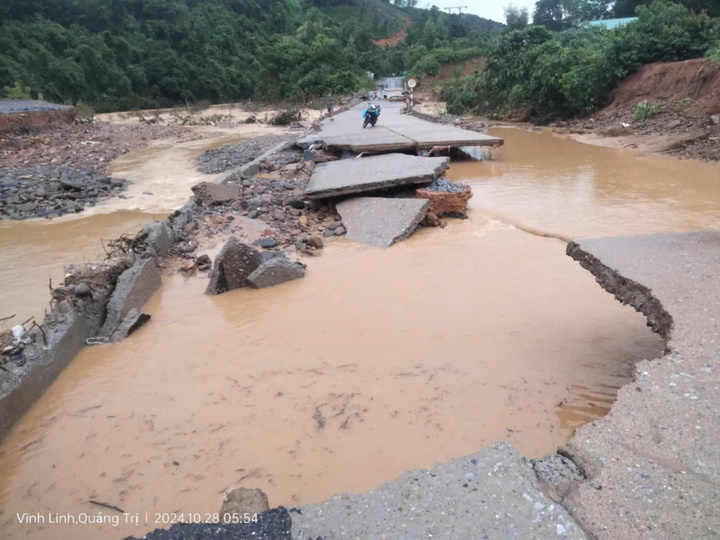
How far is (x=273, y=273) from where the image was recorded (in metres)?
5.35

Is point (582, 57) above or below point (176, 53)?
below

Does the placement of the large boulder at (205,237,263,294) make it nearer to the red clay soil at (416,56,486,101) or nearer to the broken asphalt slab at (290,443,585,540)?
the broken asphalt slab at (290,443,585,540)

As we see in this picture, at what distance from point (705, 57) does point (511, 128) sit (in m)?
6.40

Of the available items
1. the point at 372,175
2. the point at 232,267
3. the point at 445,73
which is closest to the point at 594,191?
the point at 372,175

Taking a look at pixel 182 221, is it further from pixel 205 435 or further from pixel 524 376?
pixel 524 376

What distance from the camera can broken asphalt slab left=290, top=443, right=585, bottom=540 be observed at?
1.87 m

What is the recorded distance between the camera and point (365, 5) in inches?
3086

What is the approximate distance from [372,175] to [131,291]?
4388 millimetres

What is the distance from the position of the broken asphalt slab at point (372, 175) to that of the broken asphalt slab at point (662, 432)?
462 cm

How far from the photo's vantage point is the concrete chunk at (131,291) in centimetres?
468

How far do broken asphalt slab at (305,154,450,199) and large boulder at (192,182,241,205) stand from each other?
4.75 ft

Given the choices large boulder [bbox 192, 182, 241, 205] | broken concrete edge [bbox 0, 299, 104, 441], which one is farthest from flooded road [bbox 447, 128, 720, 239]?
broken concrete edge [bbox 0, 299, 104, 441]

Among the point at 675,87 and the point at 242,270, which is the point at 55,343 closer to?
the point at 242,270

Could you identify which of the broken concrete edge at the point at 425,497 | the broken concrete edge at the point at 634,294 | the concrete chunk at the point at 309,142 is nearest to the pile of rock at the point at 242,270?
the broken concrete edge at the point at 634,294
